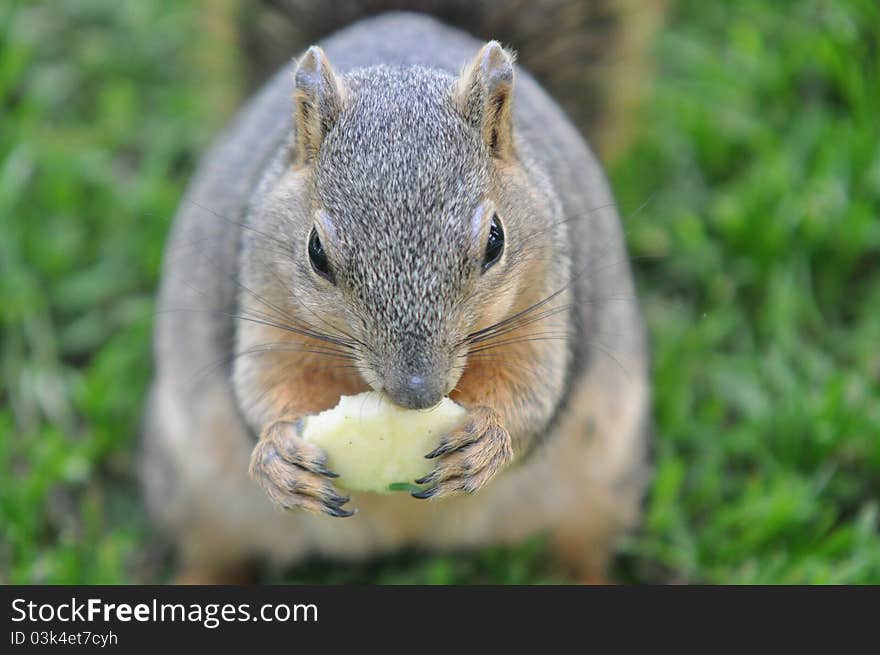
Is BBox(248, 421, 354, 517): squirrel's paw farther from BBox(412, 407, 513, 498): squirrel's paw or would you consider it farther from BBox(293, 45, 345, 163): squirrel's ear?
BBox(293, 45, 345, 163): squirrel's ear

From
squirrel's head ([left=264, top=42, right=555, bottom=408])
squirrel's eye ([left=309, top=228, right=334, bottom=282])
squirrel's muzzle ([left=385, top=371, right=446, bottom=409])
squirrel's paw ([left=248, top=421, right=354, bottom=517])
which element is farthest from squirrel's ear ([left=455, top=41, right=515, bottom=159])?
squirrel's paw ([left=248, top=421, right=354, bottom=517])

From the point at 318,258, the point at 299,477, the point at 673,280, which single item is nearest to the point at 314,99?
the point at 318,258

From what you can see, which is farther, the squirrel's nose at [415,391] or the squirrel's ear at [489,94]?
the squirrel's ear at [489,94]

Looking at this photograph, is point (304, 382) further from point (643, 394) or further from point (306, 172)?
point (643, 394)

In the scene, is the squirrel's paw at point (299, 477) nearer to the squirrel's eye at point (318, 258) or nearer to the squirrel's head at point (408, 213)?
the squirrel's head at point (408, 213)

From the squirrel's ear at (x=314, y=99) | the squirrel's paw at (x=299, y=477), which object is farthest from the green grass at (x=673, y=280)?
the squirrel's ear at (x=314, y=99)

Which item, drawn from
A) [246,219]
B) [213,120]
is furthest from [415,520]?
[213,120]
